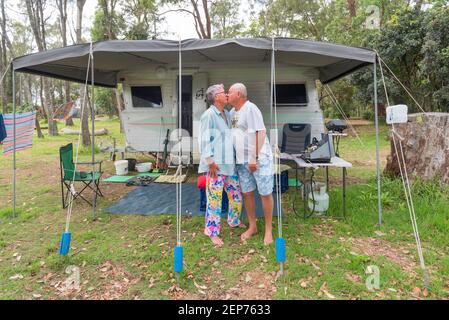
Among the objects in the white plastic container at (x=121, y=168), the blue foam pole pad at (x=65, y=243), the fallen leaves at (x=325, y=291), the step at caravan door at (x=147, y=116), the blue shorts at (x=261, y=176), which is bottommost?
the fallen leaves at (x=325, y=291)

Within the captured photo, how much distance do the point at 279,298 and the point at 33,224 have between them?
3413mm

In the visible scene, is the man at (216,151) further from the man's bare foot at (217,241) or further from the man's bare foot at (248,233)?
the man's bare foot at (248,233)

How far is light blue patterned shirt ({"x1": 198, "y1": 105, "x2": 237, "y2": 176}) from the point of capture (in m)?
3.34

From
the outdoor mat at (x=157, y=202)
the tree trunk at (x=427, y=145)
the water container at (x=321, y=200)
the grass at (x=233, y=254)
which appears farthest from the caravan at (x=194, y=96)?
the water container at (x=321, y=200)

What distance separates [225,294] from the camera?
2.74 metres

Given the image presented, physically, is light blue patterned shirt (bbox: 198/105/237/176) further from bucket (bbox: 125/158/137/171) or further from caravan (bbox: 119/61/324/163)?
bucket (bbox: 125/158/137/171)

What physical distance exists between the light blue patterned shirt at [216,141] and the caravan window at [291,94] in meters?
3.92

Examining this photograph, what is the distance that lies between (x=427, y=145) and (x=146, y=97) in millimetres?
5630

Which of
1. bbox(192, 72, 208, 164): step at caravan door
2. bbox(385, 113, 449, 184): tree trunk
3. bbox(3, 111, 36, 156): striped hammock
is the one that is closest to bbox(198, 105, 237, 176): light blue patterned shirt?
bbox(385, 113, 449, 184): tree trunk

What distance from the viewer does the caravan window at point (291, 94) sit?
697 cm

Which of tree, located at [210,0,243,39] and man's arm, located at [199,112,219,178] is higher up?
tree, located at [210,0,243,39]

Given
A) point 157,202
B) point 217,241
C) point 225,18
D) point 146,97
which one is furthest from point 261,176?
point 225,18

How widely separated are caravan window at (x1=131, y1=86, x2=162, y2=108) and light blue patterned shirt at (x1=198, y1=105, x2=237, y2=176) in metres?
4.44

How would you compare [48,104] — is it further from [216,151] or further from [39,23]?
[216,151]
